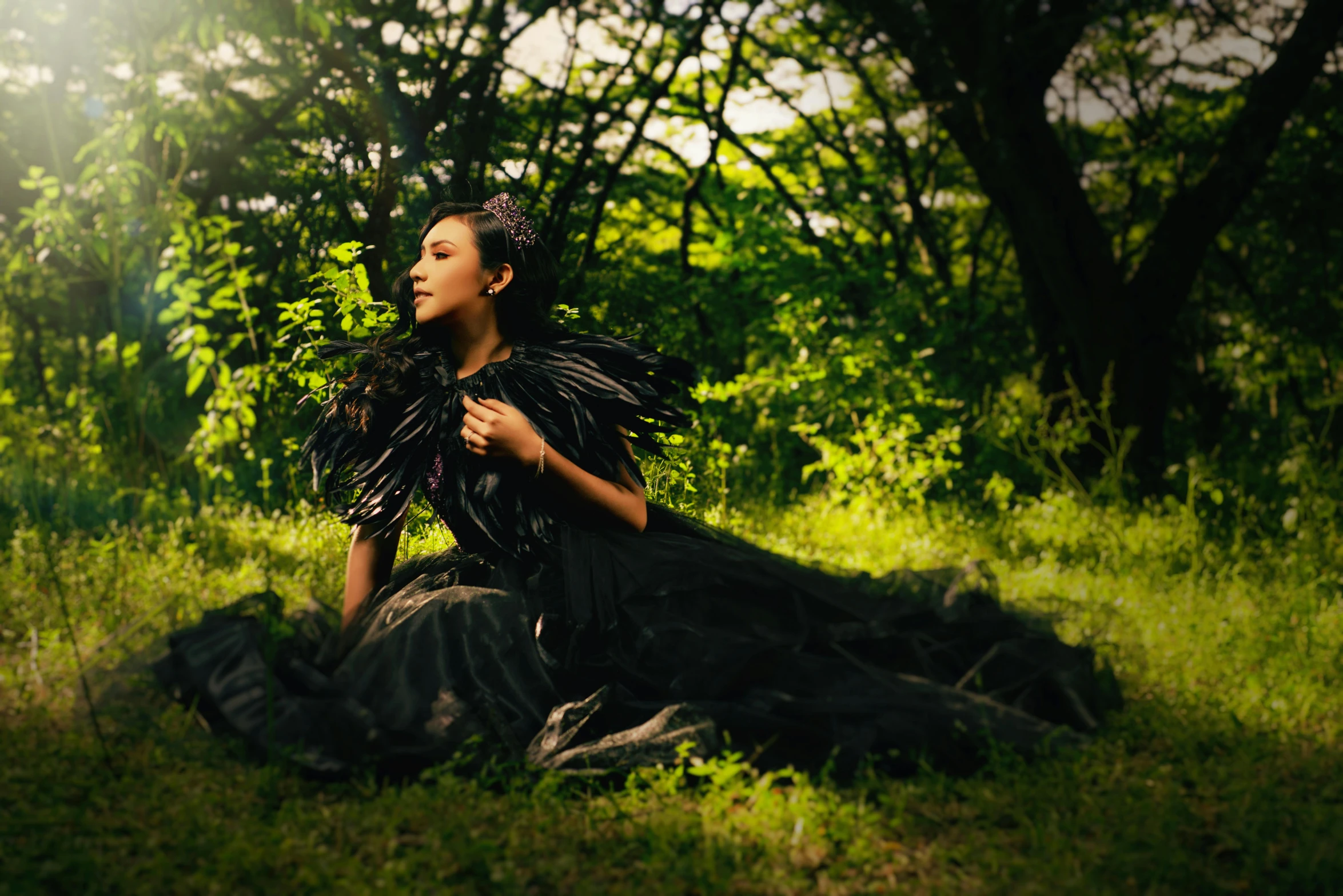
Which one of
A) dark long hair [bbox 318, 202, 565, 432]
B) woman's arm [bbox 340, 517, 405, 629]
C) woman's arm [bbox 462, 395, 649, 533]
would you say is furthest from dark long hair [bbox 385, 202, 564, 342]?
woman's arm [bbox 340, 517, 405, 629]

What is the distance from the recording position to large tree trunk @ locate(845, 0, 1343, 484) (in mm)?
6758

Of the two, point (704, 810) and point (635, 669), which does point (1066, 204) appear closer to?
point (635, 669)

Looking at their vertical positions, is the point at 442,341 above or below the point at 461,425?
above

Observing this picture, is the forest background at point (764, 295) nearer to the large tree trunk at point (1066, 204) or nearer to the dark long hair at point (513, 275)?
the large tree trunk at point (1066, 204)

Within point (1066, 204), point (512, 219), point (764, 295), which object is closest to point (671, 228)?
point (764, 295)

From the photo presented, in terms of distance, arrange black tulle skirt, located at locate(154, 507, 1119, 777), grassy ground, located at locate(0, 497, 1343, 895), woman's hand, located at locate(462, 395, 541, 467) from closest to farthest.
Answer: grassy ground, located at locate(0, 497, 1343, 895) → black tulle skirt, located at locate(154, 507, 1119, 777) → woman's hand, located at locate(462, 395, 541, 467)

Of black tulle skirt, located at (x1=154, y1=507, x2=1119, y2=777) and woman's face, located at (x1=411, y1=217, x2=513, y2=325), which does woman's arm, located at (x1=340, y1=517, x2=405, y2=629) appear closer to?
black tulle skirt, located at (x1=154, y1=507, x2=1119, y2=777)

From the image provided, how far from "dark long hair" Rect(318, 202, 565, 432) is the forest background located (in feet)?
1.95

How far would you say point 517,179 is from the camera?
5.78 m

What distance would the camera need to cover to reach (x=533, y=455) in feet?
10.00

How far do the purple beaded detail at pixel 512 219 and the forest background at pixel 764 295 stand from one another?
0.99 meters

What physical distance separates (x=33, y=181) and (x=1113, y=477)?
6.03m

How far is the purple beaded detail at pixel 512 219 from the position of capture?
3426mm

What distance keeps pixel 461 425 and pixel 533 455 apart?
37 cm
